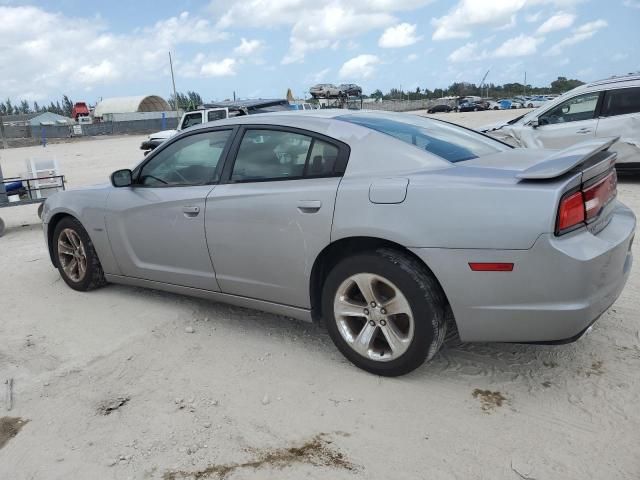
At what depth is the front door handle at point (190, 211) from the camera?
3787mm

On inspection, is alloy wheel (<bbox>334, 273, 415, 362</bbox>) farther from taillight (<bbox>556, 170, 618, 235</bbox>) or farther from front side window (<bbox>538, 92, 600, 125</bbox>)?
front side window (<bbox>538, 92, 600, 125</bbox>)

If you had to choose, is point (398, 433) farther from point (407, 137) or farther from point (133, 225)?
point (133, 225)

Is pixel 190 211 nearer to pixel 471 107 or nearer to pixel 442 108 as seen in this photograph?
pixel 471 107

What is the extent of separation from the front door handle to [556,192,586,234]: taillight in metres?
2.34

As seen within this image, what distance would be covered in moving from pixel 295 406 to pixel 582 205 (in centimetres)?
181

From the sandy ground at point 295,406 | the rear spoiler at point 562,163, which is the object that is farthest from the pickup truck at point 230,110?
the rear spoiler at point 562,163

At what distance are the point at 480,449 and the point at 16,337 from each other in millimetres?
3426

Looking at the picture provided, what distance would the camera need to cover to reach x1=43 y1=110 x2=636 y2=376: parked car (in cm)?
261

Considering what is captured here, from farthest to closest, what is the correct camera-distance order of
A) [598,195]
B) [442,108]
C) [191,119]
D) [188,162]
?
[442,108] → [191,119] → [188,162] → [598,195]

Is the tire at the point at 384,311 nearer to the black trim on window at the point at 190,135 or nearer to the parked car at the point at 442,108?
the black trim on window at the point at 190,135

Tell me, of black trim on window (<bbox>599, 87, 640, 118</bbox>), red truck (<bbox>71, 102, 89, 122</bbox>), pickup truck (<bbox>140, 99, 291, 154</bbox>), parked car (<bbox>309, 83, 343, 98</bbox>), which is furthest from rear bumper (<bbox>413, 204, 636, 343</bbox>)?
red truck (<bbox>71, 102, 89, 122</bbox>)

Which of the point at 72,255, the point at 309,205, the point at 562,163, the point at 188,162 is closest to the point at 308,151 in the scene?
the point at 309,205

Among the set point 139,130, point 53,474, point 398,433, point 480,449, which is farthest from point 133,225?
point 139,130

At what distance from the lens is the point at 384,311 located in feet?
9.90
